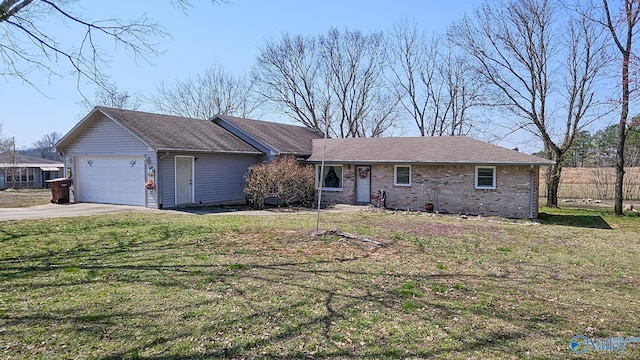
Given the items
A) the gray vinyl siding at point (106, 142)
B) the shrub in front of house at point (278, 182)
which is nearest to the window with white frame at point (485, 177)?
the shrub in front of house at point (278, 182)

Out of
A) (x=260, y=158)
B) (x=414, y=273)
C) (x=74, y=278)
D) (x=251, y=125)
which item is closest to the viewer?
(x=74, y=278)

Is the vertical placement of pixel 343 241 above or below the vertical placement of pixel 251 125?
below

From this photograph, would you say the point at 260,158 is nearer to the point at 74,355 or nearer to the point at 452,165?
the point at 452,165

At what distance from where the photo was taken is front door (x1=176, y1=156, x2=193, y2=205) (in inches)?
672

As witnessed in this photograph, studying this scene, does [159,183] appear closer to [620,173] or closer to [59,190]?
[59,190]

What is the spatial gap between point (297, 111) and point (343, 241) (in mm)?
28726

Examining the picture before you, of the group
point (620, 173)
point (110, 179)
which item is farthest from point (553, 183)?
point (110, 179)

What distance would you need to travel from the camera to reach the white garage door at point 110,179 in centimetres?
1694

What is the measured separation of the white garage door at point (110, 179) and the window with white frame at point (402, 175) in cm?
1063

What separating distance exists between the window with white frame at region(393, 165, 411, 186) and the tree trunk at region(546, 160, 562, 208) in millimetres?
8643

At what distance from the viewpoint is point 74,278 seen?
6.03m

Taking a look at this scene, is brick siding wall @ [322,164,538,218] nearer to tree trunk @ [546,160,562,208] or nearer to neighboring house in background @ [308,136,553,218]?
neighboring house in background @ [308,136,553,218]

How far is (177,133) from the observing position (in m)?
18.3

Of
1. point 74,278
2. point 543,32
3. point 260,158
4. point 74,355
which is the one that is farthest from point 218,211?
point 543,32
